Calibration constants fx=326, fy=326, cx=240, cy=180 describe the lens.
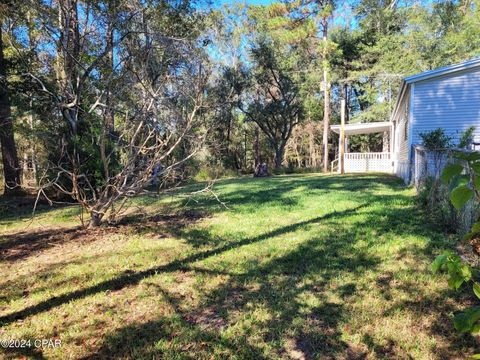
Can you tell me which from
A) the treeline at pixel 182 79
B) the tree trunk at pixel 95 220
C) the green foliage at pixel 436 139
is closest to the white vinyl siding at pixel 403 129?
the green foliage at pixel 436 139

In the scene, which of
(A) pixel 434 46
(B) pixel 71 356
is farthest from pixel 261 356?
(A) pixel 434 46

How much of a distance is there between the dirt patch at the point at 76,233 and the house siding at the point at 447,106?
28.1 ft

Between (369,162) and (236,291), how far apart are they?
1755 cm

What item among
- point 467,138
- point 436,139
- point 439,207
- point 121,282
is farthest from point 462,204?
point 467,138

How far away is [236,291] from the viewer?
10.6 feet

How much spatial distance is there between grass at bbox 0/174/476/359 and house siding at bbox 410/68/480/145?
21.3 ft

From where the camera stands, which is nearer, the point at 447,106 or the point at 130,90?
the point at 130,90

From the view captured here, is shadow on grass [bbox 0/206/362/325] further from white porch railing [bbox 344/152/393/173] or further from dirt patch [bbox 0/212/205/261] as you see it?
white porch railing [bbox 344/152/393/173]

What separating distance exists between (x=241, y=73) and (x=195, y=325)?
81.9ft

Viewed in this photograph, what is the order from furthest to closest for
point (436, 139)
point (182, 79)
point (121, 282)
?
point (436, 139)
point (182, 79)
point (121, 282)

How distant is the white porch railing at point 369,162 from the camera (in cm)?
1864

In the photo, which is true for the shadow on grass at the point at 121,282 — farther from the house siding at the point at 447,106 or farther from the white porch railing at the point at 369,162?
the white porch railing at the point at 369,162

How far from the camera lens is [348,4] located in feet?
80.6

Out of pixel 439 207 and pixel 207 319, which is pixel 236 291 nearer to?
pixel 207 319
